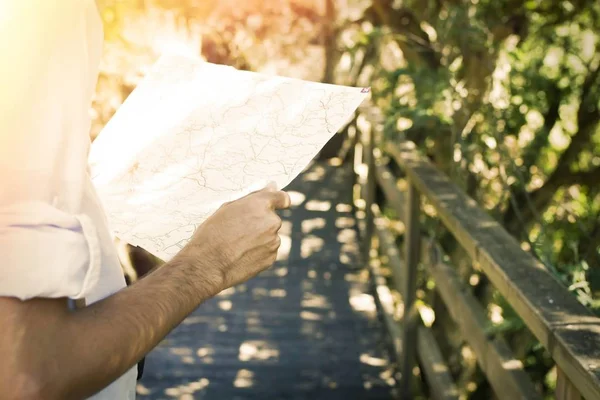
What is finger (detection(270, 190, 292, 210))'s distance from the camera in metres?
1.04

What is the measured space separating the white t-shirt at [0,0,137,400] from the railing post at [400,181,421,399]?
2.94 meters

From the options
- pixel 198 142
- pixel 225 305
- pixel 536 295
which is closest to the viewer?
pixel 198 142

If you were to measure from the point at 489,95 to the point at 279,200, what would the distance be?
242 centimetres

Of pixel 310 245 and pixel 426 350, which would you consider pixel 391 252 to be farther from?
pixel 310 245

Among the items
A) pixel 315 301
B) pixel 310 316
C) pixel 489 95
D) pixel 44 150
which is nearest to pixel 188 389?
pixel 310 316

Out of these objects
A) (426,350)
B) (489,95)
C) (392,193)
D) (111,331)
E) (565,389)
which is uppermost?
(111,331)

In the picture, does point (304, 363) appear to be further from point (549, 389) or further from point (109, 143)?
point (109, 143)

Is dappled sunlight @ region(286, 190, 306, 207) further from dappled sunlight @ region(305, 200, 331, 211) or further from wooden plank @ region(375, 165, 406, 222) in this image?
wooden plank @ region(375, 165, 406, 222)

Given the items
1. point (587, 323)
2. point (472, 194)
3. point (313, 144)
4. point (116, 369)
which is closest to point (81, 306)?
point (116, 369)

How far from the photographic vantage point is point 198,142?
117 cm

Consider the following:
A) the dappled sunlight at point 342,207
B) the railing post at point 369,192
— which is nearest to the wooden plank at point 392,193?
the railing post at point 369,192

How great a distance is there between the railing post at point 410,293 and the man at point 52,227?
2.92 m

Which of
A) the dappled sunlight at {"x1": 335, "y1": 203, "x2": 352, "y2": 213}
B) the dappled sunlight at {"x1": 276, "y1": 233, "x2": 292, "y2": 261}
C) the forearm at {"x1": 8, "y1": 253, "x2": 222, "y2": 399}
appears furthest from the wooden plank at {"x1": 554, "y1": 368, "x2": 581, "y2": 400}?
the dappled sunlight at {"x1": 335, "y1": 203, "x2": 352, "y2": 213}

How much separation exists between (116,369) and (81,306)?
70 millimetres
